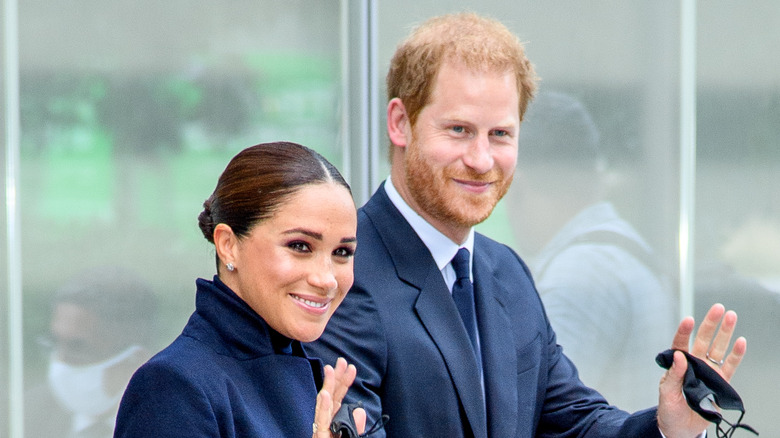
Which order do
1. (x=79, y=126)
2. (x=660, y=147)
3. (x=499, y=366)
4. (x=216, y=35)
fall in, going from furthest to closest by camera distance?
(x=660, y=147)
(x=216, y=35)
(x=79, y=126)
(x=499, y=366)

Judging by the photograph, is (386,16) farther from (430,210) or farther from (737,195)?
(430,210)

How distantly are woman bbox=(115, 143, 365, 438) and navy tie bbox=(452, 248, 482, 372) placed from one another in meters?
0.54

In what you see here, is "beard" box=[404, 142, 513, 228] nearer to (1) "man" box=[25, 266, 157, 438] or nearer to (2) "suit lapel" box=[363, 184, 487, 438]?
(2) "suit lapel" box=[363, 184, 487, 438]

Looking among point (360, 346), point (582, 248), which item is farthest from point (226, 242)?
point (582, 248)

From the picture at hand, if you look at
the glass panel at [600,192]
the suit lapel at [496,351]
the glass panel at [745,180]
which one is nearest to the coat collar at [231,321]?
the suit lapel at [496,351]

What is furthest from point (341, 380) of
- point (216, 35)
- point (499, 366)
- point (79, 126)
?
point (216, 35)

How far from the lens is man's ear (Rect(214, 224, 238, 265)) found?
165cm

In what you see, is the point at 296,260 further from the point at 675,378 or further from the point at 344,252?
the point at 675,378

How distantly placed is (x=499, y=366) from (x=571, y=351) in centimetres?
179

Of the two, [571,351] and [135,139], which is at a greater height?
[135,139]

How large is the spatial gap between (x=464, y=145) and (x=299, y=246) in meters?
0.61

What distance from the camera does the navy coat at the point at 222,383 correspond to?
146 cm

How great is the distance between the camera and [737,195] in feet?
12.2

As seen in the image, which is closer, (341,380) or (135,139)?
(341,380)
